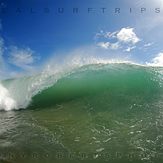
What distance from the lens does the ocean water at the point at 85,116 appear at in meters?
Result: 6.35

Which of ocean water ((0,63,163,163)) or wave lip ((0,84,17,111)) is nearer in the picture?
ocean water ((0,63,163,163))

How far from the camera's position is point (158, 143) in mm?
6715

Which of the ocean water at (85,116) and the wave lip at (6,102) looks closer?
the ocean water at (85,116)

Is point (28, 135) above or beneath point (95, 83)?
beneath

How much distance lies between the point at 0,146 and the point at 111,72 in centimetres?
902

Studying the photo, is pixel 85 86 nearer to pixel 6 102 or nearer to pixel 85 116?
pixel 6 102

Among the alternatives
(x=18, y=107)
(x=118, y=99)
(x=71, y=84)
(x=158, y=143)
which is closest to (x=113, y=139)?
(x=158, y=143)

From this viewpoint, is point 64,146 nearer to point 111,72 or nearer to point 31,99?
point 31,99

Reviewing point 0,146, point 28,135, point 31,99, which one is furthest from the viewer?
point 31,99

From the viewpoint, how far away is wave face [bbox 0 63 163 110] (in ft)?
39.0

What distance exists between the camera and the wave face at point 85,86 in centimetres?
1190

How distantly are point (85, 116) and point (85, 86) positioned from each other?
439 centimetres

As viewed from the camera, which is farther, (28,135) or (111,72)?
(111,72)

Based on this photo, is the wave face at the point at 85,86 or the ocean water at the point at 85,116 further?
the wave face at the point at 85,86
